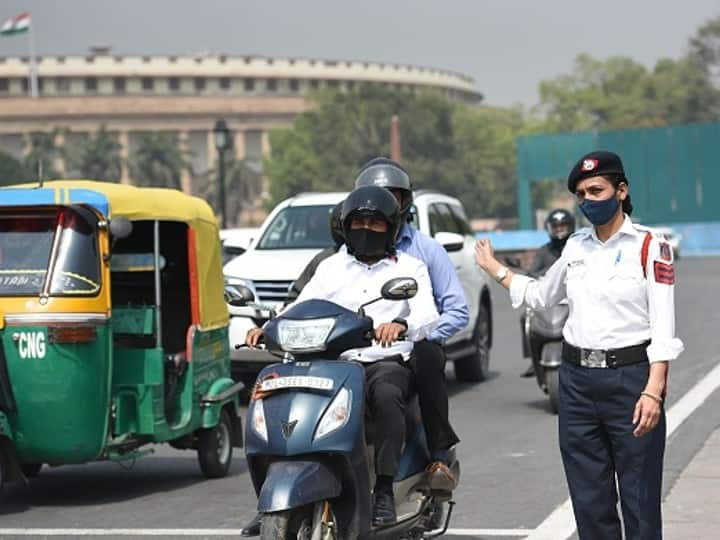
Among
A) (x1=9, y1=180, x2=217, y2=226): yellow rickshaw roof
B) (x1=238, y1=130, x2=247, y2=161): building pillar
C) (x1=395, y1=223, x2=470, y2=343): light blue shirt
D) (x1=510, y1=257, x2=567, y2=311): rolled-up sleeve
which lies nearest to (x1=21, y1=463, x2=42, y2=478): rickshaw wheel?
(x1=9, y1=180, x2=217, y2=226): yellow rickshaw roof

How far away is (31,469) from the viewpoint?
11477 mm

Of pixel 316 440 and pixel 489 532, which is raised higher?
pixel 316 440

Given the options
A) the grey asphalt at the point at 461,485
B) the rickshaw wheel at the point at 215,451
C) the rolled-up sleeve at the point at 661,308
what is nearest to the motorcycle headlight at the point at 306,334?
the rolled-up sleeve at the point at 661,308

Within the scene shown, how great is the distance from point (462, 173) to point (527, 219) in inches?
2079

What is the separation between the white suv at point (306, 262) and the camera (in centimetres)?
1595

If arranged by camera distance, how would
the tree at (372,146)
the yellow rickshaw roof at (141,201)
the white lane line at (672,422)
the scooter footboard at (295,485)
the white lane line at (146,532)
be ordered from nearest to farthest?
the scooter footboard at (295,485), the white lane line at (672,422), the white lane line at (146,532), the yellow rickshaw roof at (141,201), the tree at (372,146)

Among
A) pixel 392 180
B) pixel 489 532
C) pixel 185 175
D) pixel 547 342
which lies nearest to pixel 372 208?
pixel 392 180

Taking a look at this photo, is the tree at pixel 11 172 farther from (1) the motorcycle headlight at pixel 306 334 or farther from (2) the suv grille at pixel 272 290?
(1) the motorcycle headlight at pixel 306 334

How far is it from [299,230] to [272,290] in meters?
1.22

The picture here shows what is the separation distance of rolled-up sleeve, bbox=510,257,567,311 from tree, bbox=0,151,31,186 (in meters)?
102

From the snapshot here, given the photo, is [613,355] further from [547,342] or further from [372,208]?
[547,342]

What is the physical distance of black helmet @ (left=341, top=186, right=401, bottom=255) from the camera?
285 inches

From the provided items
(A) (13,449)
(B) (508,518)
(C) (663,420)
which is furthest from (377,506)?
(A) (13,449)

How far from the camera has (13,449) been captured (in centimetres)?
1001
